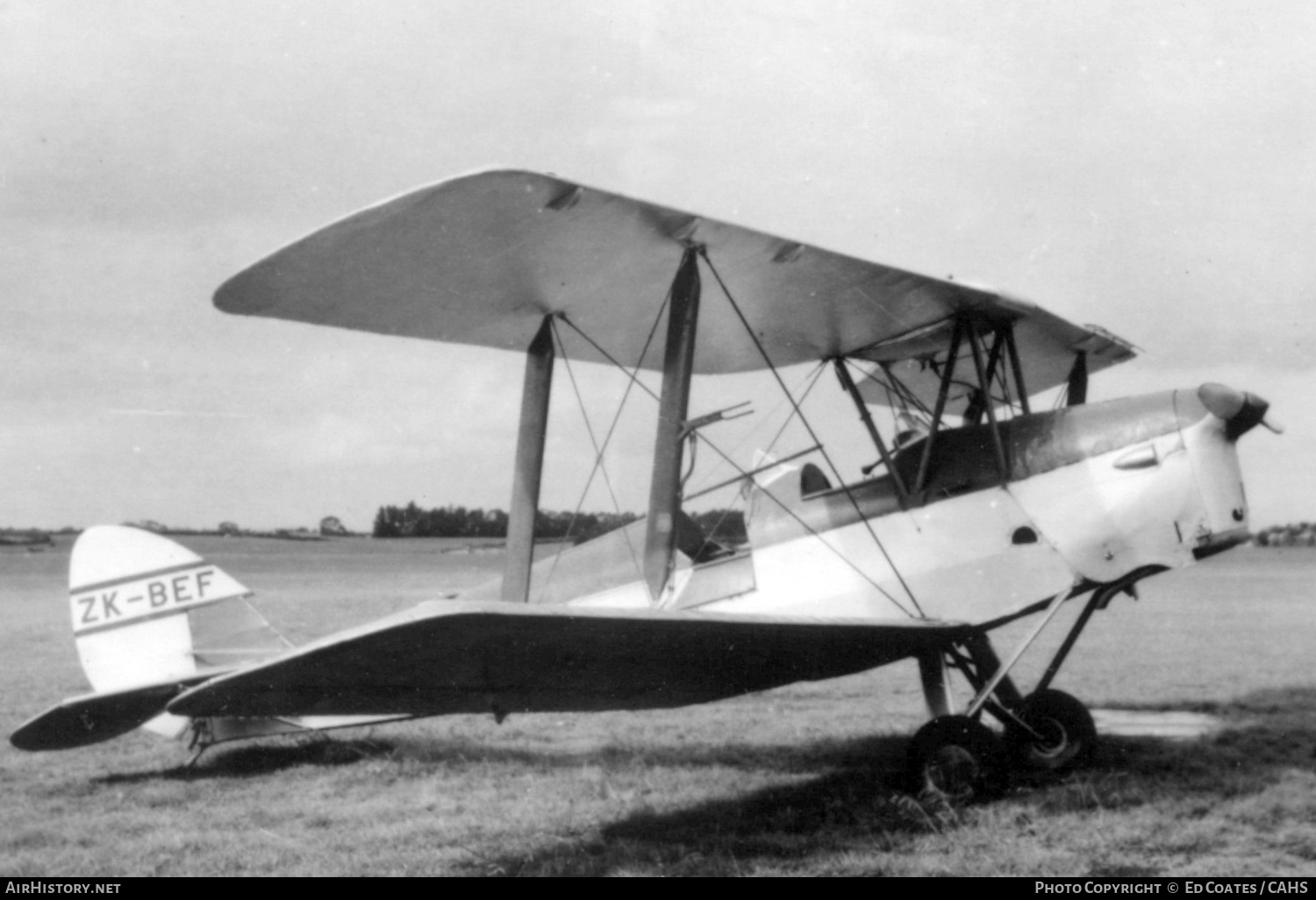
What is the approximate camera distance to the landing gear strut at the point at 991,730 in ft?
17.1

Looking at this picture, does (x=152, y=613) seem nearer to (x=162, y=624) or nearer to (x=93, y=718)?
(x=162, y=624)

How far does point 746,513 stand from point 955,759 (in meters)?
1.88

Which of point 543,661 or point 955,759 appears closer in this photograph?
point 543,661

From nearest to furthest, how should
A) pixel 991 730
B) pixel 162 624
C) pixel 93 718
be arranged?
pixel 991 730, pixel 93 718, pixel 162 624

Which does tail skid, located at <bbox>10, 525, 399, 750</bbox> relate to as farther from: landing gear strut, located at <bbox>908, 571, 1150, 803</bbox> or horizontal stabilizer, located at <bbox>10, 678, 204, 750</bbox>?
landing gear strut, located at <bbox>908, 571, 1150, 803</bbox>

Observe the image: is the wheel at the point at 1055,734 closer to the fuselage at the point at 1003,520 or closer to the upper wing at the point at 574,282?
the fuselage at the point at 1003,520

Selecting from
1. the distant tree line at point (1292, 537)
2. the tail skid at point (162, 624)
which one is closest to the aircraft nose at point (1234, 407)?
the tail skid at point (162, 624)

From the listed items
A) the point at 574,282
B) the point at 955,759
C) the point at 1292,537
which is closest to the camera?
the point at 955,759

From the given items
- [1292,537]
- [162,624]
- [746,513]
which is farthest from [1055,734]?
[1292,537]

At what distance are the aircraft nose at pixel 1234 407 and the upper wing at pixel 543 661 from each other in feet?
5.32

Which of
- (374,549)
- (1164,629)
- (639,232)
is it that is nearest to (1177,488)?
(639,232)

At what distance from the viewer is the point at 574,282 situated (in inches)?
227

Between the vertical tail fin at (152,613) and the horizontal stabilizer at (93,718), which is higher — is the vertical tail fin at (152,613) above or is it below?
above

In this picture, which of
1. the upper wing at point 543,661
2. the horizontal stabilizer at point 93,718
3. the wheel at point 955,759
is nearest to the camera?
the upper wing at point 543,661
